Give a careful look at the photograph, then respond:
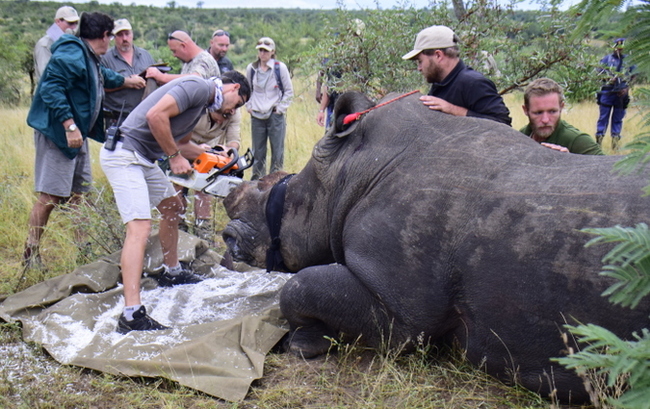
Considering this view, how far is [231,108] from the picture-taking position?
542 cm

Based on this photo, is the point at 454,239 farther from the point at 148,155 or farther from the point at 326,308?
the point at 148,155

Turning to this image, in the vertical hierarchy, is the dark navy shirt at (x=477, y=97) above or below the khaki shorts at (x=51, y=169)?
above

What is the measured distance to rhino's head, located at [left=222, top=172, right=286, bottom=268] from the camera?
4.73 meters

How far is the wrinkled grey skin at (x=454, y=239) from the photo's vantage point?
319cm

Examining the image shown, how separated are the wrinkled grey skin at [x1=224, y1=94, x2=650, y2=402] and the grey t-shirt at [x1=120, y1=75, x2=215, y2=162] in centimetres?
120

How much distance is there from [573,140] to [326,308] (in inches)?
104

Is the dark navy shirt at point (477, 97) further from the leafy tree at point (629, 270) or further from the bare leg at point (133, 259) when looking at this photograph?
the bare leg at point (133, 259)

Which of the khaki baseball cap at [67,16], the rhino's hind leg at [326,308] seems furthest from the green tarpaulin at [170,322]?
the khaki baseball cap at [67,16]

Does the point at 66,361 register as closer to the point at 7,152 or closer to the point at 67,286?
the point at 67,286

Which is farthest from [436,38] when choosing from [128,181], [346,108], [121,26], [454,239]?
[121,26]

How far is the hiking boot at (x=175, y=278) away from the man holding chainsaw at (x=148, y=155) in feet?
1.67

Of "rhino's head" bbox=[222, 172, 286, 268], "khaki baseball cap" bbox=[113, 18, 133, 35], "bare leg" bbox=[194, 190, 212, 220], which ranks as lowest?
"bare leg" bbox=[194, 190, 212, 220]

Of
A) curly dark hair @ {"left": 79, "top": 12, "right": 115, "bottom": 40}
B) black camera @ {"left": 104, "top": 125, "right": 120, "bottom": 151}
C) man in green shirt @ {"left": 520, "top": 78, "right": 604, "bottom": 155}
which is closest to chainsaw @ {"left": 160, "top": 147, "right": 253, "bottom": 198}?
black camera @ {"left": 104, "top": 125, "right": 120, "bottom": 151}

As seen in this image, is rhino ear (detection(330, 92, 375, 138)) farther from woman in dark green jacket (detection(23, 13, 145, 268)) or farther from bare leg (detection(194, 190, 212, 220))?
bare leg (detection(194, 190, 212, 220))
